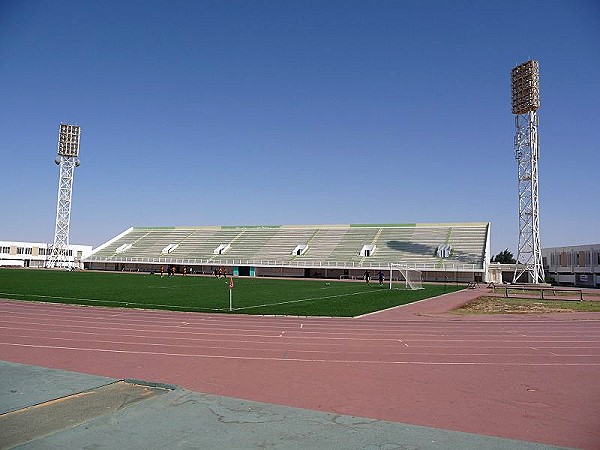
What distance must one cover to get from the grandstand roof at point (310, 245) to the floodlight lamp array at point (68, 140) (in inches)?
630

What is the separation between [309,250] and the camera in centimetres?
6869

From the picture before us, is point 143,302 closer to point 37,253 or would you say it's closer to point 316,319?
point 316,319

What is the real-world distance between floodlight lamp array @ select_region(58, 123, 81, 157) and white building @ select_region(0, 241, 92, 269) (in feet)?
81.9

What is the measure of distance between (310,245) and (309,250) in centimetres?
181

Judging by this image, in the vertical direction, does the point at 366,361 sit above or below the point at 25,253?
below

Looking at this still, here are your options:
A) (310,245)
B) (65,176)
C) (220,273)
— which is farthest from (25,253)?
(310,245)

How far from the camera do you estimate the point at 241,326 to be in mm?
14125

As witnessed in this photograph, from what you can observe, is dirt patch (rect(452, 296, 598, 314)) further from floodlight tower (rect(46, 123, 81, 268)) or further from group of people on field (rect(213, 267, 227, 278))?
floodlight tower (rect(46, 123, 81, 268))

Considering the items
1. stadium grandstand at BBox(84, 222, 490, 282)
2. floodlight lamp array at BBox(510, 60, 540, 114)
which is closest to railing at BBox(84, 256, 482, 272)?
stadium grandstand at BBox(84, 222, 490, 282)

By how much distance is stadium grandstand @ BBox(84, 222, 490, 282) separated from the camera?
59188mm

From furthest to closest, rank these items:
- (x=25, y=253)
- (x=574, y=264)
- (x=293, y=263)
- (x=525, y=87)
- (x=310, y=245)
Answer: (x=25, y=253) < (x=310, y=245) < (x=293, y=263) < (x=574, y=264) < (x=525, y=87)

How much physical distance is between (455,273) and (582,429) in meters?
52.3

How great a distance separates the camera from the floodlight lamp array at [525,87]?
165 feet

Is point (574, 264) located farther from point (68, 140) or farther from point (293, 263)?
point (68, 140)
